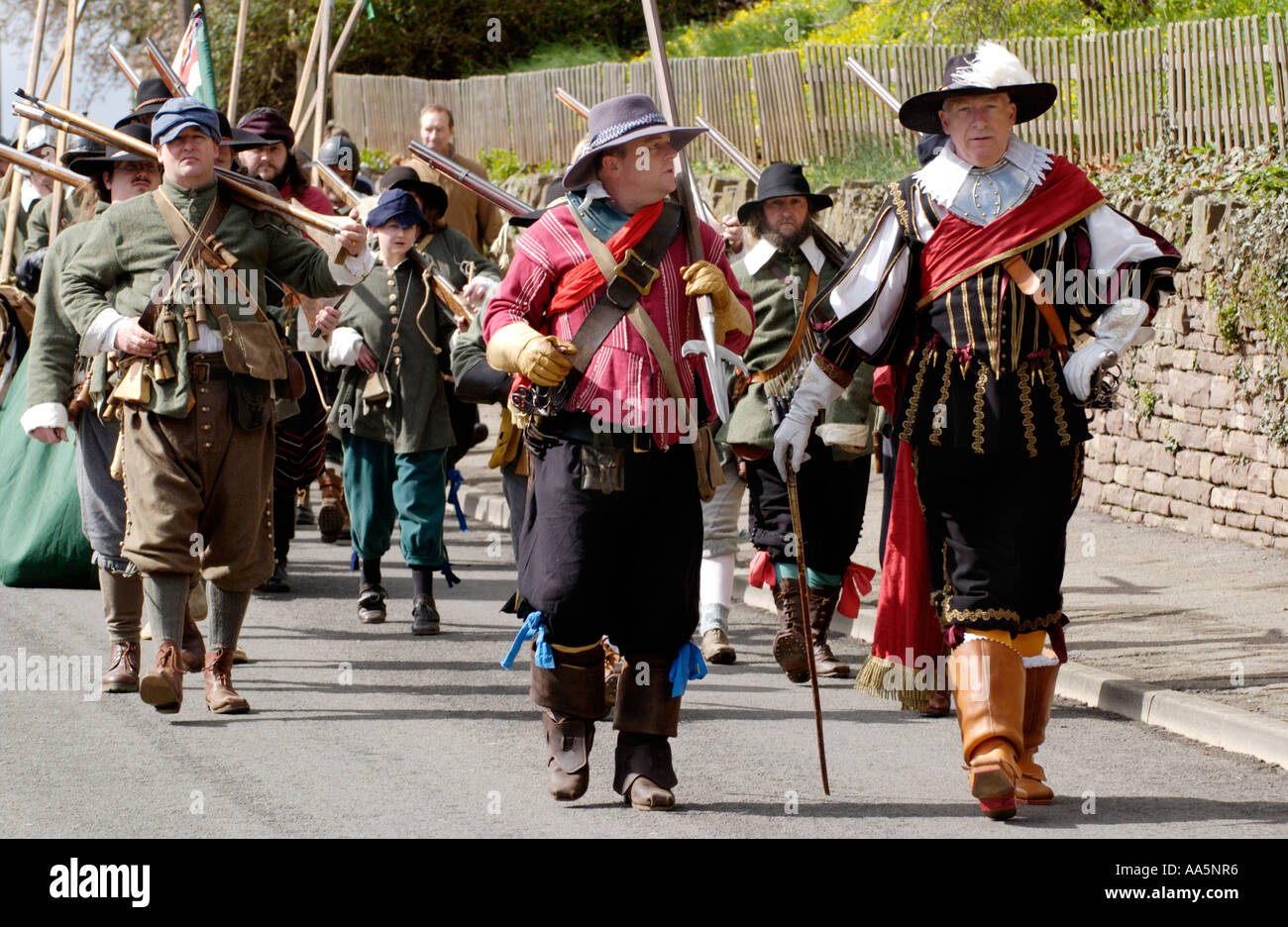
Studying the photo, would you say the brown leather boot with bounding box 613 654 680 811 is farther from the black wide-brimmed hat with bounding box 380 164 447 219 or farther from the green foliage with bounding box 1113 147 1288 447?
the green foliage with bounding box 1113 147 1288 447

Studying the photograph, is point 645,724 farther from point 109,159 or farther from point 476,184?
point 109,159

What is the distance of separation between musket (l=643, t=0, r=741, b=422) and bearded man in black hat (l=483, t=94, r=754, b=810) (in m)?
0.03

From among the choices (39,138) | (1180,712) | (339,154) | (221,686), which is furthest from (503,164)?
(1180,712)

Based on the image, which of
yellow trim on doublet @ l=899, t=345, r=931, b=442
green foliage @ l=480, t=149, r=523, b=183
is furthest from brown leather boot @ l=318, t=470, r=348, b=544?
green foliage @ l=480, t=149, r=523, b=183

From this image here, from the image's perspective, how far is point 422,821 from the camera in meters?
5.48

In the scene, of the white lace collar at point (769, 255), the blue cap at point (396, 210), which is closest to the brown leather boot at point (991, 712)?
the white lace collar at point (769, 255)

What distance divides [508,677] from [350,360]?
1.97m

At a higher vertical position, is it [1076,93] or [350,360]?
[1076,93]

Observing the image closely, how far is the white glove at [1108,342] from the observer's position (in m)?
5.36

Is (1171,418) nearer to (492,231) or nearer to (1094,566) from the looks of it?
(1094,566)

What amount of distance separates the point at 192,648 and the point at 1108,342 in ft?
13.2

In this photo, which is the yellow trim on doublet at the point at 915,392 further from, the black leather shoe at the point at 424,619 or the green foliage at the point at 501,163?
the green foliage at the point at 501,163

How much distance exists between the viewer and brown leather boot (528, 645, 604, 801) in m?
5.69

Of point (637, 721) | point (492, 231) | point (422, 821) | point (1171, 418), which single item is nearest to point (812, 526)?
point (637, 721)
